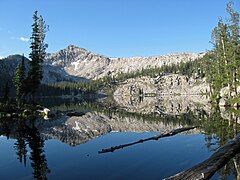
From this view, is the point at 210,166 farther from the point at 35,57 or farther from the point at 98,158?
the point at 35,57

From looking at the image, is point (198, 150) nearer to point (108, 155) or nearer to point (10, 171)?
point (108, 155)

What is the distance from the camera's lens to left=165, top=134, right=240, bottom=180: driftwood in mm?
5078

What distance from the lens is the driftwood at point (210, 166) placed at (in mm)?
5078

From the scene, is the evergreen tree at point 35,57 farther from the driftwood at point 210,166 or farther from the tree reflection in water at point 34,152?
the driftwood at point 210,166

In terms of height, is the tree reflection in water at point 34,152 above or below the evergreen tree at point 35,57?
below

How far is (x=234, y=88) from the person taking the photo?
125 ft

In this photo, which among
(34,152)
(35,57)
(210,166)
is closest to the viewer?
(210,166)

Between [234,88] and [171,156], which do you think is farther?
[234,88]

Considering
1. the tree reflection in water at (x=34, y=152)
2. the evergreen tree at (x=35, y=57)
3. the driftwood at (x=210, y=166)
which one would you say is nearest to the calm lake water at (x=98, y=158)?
the tree reflection in water at (x=34, y=152)

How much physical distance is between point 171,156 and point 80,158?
6.24m

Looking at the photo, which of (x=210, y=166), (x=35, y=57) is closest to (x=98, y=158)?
(x=210, y=166)

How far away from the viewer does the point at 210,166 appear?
5.63m

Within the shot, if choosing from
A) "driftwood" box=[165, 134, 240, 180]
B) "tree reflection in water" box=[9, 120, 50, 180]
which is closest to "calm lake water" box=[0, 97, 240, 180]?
"tree reflection in water" box=[9, 120, 50, 180]

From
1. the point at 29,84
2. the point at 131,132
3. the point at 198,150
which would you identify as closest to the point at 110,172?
the point at 198,150
